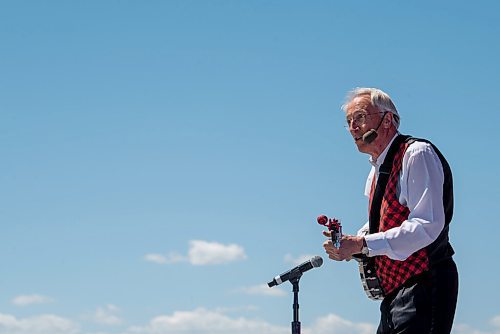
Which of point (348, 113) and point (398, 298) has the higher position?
point (348, 113)

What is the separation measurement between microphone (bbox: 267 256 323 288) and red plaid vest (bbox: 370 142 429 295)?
0.57m

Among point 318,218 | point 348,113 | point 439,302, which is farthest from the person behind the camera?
point 348,113

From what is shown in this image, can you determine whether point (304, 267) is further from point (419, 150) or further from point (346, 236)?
point (419, 150)

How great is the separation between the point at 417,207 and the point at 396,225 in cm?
21

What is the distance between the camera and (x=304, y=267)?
5.38 meters

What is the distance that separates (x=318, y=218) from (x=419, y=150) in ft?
2.29

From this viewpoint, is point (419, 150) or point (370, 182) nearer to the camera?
point (419, 150)

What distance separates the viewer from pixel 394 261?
465 cm

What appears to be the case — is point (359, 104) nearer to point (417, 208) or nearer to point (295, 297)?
point (417, 208)

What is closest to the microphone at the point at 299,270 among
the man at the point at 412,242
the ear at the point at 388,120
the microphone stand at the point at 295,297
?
the microphone stand at the point at 295,297

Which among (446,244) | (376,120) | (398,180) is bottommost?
(446,244)

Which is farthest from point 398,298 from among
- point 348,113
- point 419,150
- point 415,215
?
point 348,113

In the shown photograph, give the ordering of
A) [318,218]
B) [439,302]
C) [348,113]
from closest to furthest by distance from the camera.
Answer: [439,302] → [318,218] → [348,113]

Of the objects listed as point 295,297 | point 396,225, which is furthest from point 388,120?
point 295,297
